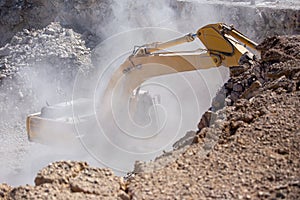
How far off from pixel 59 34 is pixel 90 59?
5.22 feet

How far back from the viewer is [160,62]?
28.0 feet

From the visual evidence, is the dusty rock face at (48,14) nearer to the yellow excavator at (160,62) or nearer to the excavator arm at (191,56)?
the yellow excavator at (160,62)

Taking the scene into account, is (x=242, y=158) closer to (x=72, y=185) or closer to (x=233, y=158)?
(x=233, y=158)

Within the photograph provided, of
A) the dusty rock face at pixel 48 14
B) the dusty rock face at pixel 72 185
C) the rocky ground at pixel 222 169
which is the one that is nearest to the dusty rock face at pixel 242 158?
the rocky ground at pixel 222 169

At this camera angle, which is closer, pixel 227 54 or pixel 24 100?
pixel 227 54

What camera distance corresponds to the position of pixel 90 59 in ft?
50.2

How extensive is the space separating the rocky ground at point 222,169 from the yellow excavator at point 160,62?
2.76m

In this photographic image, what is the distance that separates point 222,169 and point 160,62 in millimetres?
5000

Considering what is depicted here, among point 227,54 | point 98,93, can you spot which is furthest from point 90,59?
point 227,54

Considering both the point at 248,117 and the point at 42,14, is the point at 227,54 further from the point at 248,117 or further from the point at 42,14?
the point at 42,14

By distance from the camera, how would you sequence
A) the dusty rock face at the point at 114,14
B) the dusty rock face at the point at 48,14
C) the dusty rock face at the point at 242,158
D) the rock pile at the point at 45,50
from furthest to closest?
the dusty rock face at the point at 48,14 → the rock pile at the point at 45,50 → the dusty rock face at the point at 114,14 → the dusty rock face at the point at 242,158

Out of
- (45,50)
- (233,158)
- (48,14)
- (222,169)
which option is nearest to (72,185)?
(222,169)

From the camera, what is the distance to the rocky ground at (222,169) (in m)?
3.41

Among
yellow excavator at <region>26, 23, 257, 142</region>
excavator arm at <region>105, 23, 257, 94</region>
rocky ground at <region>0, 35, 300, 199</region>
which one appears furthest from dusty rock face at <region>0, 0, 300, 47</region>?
rocky ground at <region>0, 35, 300, 199</region>
